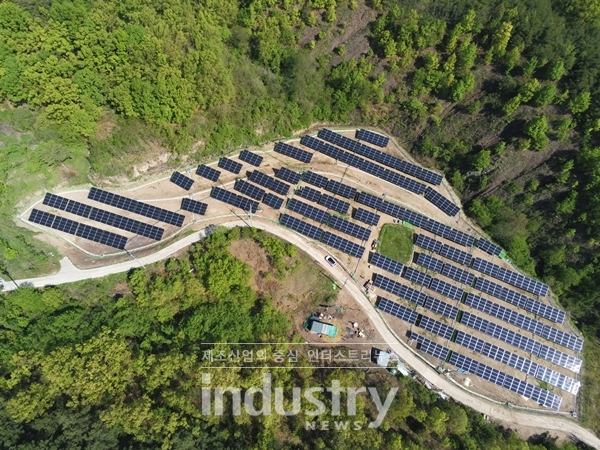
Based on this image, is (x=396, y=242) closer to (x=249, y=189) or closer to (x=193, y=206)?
(x=249, y=189)

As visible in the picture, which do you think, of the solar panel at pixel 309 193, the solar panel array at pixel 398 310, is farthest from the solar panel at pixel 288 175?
the solar panel array at pixel 398 310

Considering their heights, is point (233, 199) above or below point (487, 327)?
above

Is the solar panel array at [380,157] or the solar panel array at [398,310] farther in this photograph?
the solar panel array at [380,157]

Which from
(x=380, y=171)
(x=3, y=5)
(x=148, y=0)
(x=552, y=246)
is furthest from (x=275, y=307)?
(x=3, y=5)

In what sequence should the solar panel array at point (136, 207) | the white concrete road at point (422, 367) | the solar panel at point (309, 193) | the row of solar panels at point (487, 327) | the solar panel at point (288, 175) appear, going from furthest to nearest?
the solar panel at point (288, 175) → the solar panel at point (309, 193) → the solar panel array at point (136, 207) → the row of solar panels at point (487, 327) → the white concrete road at point (422, 367)

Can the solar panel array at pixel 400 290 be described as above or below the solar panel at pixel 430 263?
below

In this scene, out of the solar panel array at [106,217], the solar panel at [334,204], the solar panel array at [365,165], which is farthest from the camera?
the solar panel array at [365,165]

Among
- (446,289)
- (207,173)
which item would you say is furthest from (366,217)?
(207,173)

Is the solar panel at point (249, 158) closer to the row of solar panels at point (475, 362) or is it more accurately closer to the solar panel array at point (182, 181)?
the solar panel array at point (182, 181)
